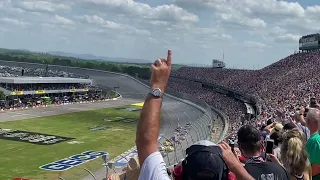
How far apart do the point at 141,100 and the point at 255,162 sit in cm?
7955

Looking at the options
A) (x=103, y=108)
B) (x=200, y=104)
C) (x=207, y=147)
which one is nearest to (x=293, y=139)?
(x=207, y=147)

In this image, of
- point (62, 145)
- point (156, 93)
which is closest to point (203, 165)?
point (156, 93)

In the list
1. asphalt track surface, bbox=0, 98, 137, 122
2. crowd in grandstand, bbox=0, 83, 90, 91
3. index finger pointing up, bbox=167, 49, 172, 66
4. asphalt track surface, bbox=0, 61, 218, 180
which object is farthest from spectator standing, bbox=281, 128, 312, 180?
crowd in grandstand, bbox=0, 83, 90, 91

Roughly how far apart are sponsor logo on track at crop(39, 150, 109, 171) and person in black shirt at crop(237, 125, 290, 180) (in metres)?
24.7

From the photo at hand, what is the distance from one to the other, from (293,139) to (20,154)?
29932 millimetres

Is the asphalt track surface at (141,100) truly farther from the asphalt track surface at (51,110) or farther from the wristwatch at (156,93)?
the wristwatch at (156,93)

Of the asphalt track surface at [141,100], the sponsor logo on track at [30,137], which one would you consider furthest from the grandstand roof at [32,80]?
the sponsor logo on track at [30,137]

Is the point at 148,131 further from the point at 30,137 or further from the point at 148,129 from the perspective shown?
the point at 30,137

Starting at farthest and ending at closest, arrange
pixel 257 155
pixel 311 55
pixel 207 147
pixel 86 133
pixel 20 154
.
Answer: pixel 311 55 < pixel 86 133 < pixel 20 154 < pixel 257 155 < pixel 207 147

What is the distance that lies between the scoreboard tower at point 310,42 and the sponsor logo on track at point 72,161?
5249 centimetres

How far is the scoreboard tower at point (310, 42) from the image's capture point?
Answer: 73625 mm

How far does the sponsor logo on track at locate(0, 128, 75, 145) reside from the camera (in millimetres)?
36969

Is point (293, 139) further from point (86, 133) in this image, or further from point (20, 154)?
point (86, 133)

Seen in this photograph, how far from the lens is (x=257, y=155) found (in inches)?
148
